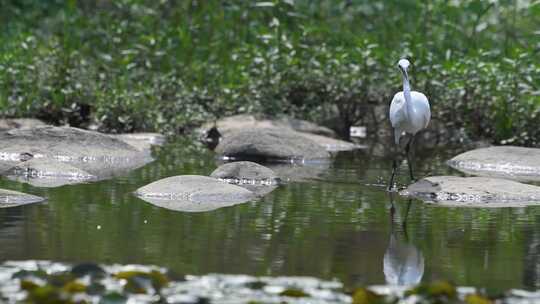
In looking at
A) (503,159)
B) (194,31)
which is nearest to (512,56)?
(503,159)

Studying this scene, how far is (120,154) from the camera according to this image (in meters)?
11.7

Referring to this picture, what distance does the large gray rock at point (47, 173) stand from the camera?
31.7 ft

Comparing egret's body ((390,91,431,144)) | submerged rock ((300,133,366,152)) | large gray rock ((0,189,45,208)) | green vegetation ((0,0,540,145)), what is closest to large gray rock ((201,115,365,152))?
submerged rock ((300,133,366,152))

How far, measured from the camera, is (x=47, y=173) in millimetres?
9844

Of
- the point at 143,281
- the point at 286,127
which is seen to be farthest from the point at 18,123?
the point at 143,281

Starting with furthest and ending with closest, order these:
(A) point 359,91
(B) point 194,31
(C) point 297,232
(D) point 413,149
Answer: (B) point 194,31
(A) point 359,91
(D) point 413,149
(C) point 297,232


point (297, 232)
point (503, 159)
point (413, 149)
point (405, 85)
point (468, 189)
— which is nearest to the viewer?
point (297, 232)

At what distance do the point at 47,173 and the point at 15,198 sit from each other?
170 cm

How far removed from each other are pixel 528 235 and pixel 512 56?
26.3 ft

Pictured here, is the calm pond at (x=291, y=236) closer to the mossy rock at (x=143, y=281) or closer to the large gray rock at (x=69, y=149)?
the mossy rock at (x=143, y=281)

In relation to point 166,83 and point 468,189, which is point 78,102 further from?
point 468,189

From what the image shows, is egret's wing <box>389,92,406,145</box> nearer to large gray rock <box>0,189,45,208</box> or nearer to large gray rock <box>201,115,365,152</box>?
large gray rock <box>0,189,45,208</box>

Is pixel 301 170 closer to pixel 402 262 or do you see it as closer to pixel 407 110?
pixel 407 110

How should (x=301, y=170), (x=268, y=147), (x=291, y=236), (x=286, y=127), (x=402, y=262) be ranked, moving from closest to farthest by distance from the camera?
(x=402, y=262) → (x=291, y=236) → (x=301, y=170) → (x=268, y=147) → (x=286, y=127)
